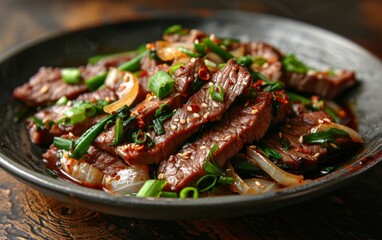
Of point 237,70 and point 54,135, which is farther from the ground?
point 237,70

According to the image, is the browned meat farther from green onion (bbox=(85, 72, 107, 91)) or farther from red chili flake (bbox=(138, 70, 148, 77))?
red chili flake (bbox=(138, 70, 148, 77))

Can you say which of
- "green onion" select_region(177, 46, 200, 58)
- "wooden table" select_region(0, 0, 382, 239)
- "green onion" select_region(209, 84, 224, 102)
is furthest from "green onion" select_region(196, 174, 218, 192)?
"green onion" select_region(177, 46, 200, 58)

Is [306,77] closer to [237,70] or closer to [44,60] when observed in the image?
[237,70]

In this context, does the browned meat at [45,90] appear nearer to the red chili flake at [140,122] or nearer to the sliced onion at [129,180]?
the red chili flake at [140,122]

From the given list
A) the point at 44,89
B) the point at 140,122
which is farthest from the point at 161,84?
the point at 44,89

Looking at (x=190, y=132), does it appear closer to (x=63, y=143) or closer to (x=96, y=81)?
(x=63, y=143)

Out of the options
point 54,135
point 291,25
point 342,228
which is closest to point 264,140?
point 342,228
